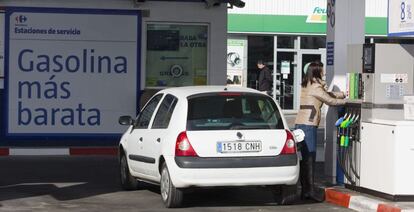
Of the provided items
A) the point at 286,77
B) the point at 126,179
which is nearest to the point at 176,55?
the point at 126,179

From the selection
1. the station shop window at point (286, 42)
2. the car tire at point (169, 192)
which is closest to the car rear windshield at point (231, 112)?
the car tire at point (169, 192)

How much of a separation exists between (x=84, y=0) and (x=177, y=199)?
765 centimetres

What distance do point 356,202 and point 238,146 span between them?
171 centimetres

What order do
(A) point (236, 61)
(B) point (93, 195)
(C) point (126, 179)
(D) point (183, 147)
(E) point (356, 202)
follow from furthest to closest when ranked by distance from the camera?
1. (A) point (236, 61)
2. (C) point (126, 179)
3. (B) point (93, 195)
4. (E) point (356, 202)
5. (D) point (183, 147)

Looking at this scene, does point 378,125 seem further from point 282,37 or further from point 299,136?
point 282,37

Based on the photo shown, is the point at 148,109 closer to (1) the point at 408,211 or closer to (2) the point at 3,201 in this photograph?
(2) the point at 3,201

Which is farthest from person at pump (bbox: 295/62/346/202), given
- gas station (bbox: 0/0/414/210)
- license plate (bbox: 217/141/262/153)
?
gas station (bbox: 0/0/414/210)

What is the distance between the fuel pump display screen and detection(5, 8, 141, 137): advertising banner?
7103 mm

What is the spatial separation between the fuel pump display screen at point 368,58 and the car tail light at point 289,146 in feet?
4.57

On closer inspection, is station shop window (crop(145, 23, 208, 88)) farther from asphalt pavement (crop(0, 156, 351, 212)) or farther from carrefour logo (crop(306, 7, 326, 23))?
carrefour logo (crop(306, 7, 326, 23))

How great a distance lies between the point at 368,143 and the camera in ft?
32.6

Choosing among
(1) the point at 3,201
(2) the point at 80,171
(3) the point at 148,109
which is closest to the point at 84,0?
Result: (2) the point at 80,171

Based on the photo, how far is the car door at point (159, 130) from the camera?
974 centimetres

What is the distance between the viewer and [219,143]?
9.25 m
